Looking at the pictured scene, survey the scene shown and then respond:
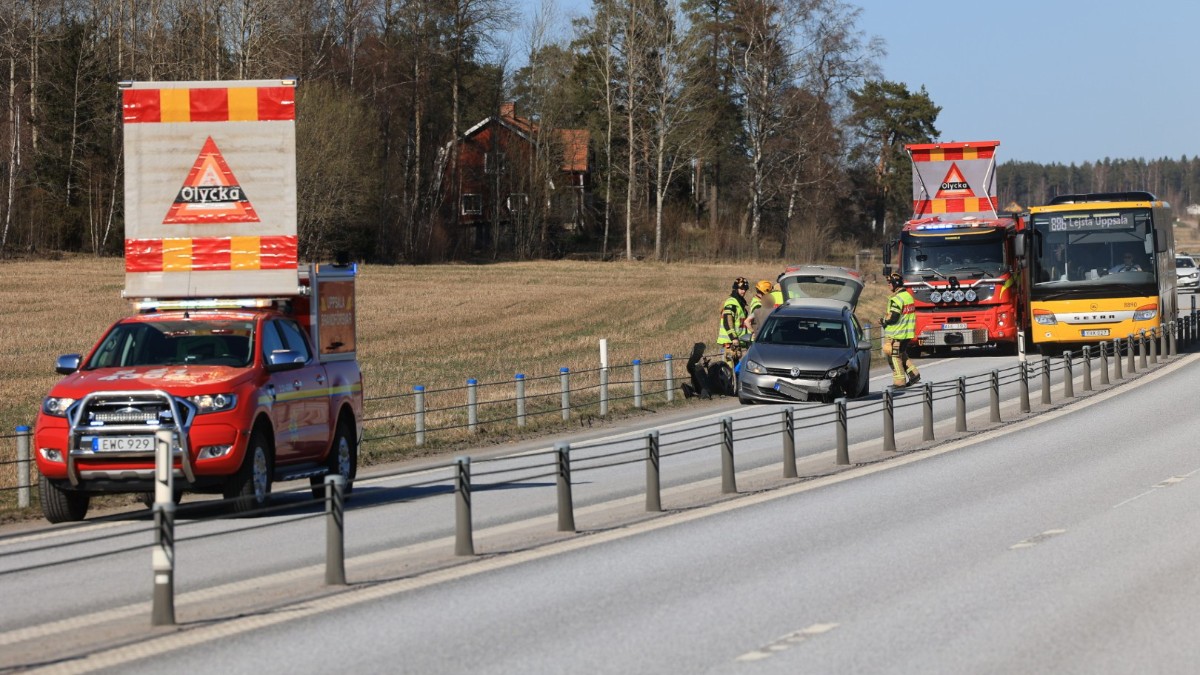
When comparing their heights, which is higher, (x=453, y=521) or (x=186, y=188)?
(x=186, y=188)

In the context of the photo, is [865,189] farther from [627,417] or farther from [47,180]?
[627,417]

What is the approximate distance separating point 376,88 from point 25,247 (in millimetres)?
17868

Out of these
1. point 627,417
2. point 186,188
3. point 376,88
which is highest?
point 376,88

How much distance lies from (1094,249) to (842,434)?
2151cm

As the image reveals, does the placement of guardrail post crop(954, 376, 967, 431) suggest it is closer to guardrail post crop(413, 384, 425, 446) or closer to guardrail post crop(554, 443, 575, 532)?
guardrail post crop(413, 384, 425, 446)

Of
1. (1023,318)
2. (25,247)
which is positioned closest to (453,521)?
(1023,318)

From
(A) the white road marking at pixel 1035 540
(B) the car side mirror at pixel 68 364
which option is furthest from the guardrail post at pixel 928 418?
(B) the car side mirror at pixel 68 364

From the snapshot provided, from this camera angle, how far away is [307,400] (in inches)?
651

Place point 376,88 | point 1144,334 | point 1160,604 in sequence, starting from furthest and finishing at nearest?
point 376,88 < point 1144,334 < point 1160,604

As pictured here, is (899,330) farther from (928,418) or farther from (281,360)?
(281,360)

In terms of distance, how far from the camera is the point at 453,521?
15.2 meters

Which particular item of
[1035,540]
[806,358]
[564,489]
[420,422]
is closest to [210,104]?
[564,489]

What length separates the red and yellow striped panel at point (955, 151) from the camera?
39938mm

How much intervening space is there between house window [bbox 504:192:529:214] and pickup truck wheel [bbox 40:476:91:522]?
251 ft
